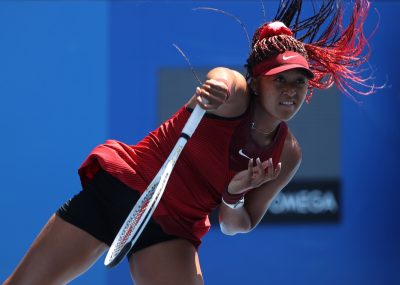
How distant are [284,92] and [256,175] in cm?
31

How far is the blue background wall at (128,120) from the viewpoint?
516 centimetres

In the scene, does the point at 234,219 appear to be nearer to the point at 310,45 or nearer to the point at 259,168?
the point at 259,168

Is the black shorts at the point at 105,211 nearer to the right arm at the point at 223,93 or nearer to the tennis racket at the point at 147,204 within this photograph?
the tennis racket at the point at 147,204

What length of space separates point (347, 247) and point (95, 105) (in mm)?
1886

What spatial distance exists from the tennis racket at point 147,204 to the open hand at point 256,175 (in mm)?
252

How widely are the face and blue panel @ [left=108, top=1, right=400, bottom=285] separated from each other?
242cm

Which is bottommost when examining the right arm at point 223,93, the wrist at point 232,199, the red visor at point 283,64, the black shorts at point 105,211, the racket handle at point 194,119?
the black shorts at point 105,211

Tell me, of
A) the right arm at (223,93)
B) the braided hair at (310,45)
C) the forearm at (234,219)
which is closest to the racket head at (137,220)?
the right arm at (223,93)

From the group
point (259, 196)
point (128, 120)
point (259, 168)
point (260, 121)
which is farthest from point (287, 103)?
point (128, 120)

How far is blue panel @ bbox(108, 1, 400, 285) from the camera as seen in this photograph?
17.2 feet

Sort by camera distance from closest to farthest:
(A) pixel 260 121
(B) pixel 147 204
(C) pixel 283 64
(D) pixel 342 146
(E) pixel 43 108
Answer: (B) pixel 147 204 → (C) pixel 283 64 → (A) pixel 260 121 → (E) pixel 43 108 → (D) pixel 342 146

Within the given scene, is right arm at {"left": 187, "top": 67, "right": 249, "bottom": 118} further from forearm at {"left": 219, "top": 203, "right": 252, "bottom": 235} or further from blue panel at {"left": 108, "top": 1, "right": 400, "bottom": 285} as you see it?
blue panel at {"left": 108, "top": 1, "right": 400, "bottom": 285}

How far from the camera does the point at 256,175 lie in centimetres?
277

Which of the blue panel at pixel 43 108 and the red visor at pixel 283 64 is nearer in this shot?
the red visor at pixel 283 64
